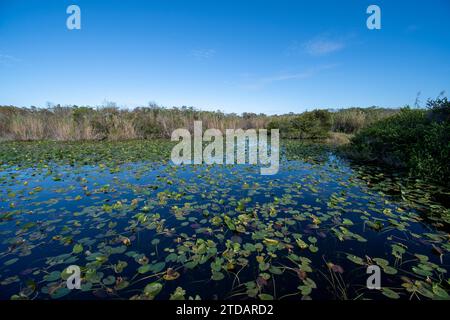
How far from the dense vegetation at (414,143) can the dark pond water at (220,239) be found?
110 cm

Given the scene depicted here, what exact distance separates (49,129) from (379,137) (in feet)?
59.5

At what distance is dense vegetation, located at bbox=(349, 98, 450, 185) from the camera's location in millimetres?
5008

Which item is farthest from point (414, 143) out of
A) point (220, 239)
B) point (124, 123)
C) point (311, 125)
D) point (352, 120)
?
point (124, 123)

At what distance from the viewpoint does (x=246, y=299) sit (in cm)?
176

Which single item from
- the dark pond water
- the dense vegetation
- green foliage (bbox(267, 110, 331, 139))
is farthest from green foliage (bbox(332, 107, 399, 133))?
the dark pond water

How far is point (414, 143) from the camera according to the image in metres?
6.05

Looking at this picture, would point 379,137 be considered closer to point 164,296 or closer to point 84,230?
point 164,296

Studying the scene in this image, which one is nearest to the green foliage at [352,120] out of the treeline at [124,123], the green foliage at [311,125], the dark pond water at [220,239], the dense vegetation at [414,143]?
the treeline at [124,123]

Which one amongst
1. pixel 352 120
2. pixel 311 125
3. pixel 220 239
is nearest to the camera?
pixel 220 239

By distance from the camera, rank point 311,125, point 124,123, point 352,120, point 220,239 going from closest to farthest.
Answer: point 220,239
point 124,123
point 311,125
point 352,120

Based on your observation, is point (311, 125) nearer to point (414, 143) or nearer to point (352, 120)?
point (352, 120)

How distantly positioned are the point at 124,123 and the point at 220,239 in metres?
14.2

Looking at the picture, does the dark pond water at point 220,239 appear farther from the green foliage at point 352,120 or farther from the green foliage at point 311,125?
the green foliage at point 352,120

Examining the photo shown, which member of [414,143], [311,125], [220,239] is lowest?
[220,239]
